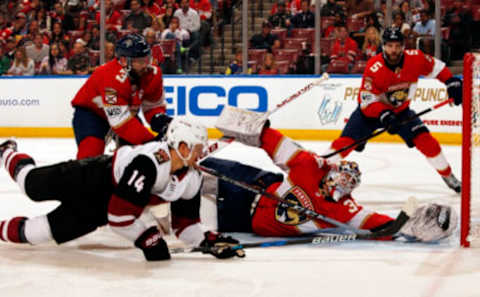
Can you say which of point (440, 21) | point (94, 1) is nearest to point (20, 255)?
point (440, 21)

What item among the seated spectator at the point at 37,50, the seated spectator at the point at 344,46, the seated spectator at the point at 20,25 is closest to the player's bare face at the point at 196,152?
the seated spectator at the point at 344,46

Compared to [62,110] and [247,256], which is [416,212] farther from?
[62,110]

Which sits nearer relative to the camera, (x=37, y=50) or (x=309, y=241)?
(x=309, y=241)

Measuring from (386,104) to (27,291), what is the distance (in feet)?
10.4

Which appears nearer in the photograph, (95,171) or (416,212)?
(95,171)

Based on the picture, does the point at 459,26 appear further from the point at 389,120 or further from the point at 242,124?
the point at 242,124

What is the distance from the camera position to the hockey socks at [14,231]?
3467mm

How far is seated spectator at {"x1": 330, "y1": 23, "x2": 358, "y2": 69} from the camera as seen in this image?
904cm

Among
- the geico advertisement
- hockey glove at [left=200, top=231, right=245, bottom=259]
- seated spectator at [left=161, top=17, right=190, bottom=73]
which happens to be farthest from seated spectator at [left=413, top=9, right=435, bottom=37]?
hockey glove at [left=200, top=231, right=245, bottom=259]

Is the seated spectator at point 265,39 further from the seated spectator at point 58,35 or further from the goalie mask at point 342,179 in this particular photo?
the goalie mask at point 342,179

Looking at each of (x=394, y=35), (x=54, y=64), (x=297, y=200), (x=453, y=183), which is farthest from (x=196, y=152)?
(x=54, y=64)

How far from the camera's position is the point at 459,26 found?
845cm

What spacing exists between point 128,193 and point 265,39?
6.47 metres

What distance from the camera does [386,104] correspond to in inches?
212
